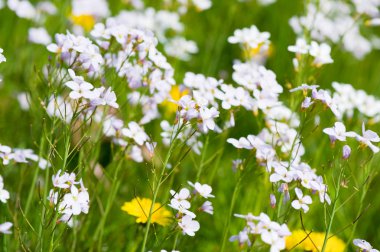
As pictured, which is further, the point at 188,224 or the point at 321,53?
the point at 321,53

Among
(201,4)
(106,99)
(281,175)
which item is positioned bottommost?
(281,175)

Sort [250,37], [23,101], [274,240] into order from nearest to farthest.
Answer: [274,240]
[250,37]
[23,101]

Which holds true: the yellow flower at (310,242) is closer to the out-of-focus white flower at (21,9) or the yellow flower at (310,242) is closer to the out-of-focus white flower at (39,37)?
the out-of-focus white flower at (39,37)

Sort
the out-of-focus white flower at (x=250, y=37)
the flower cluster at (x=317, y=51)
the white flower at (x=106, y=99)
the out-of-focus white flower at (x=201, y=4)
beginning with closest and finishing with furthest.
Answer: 1. the white flower at (x=106, y=99)
2. the flower cluster at (x=317, y=51)
3. the out-of-focus white flower at (x=250, y=37)
4. the out-of-focus white flower at (x=201, y=4)

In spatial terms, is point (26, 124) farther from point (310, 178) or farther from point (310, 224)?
point (310, 178)

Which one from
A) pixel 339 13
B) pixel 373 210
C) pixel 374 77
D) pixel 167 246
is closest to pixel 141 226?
pixel 167 246

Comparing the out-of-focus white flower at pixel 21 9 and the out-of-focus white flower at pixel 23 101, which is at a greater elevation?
the out-of-focus white flower at pixel 21 9

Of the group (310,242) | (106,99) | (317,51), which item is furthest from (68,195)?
(317,51)

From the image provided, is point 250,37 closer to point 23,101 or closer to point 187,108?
point 187,108

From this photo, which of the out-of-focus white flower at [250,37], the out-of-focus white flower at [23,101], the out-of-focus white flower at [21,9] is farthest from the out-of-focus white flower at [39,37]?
the out-of-focus white flower at [250,37]

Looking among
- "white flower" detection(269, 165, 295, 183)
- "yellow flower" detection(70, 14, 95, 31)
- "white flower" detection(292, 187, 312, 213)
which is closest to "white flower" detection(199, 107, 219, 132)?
"white flower" detection(269, 165, 295, 183)

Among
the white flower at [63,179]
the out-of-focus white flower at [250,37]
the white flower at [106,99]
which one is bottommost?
the white flower at [63,179]
